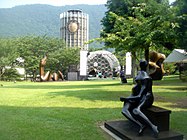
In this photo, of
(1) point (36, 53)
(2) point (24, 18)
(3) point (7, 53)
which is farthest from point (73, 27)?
(2) point (24, 18)

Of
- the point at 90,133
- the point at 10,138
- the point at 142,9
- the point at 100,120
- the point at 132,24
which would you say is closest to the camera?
the point at 10,138

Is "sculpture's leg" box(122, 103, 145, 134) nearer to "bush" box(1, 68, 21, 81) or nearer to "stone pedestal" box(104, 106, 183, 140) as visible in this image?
"stone pedestal" box(104, 106, 183, 140)

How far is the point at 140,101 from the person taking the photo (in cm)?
582

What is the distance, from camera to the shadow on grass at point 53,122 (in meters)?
5.89

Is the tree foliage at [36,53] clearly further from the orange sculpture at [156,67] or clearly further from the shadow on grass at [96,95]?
the shadow on grass at [96,95]

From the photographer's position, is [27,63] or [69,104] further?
[27,63]

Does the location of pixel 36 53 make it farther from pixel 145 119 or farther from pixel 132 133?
pixel 145 119

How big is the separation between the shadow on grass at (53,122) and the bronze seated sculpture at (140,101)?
2.87ft

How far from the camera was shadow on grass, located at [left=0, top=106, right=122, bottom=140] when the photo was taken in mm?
5895

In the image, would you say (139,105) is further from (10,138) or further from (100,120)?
(10,138)

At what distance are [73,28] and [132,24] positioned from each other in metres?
76.0

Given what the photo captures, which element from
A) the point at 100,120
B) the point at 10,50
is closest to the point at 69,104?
the point at 100,120

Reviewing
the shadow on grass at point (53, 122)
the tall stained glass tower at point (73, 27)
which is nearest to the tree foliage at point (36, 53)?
the shadow on grass at point (53, 122)

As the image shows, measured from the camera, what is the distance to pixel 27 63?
3891 cm
